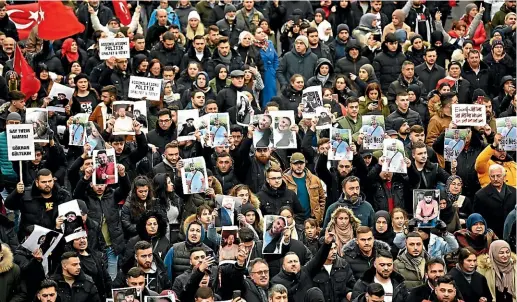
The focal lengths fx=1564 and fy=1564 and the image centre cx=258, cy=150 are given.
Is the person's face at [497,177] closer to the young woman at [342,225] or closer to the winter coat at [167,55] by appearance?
the young woman at [342,225]

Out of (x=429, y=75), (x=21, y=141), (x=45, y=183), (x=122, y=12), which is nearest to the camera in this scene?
(x=45, y=183)

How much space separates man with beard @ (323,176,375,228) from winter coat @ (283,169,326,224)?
0.67 meters

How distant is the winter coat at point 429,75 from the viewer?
20953 mm

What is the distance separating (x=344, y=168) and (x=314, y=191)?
417 millimetres

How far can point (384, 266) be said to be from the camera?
14.8 metres

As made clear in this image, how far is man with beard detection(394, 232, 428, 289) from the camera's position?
15.3 metres

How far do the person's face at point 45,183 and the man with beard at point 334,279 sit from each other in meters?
3.16

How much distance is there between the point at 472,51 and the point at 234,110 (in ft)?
13.4

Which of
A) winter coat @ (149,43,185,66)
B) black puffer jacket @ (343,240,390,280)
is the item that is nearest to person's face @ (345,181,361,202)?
black puffer jacket @ (343,240,390,280)

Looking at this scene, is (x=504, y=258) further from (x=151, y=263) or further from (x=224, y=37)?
(x=224, y=37)

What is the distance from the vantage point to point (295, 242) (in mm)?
15617

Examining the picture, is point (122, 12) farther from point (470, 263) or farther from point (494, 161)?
point (470, 263)

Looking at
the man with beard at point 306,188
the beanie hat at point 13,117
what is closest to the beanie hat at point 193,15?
the beanie hat at point 13,117

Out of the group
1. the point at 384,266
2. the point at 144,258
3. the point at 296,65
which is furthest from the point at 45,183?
the point at 296,65
